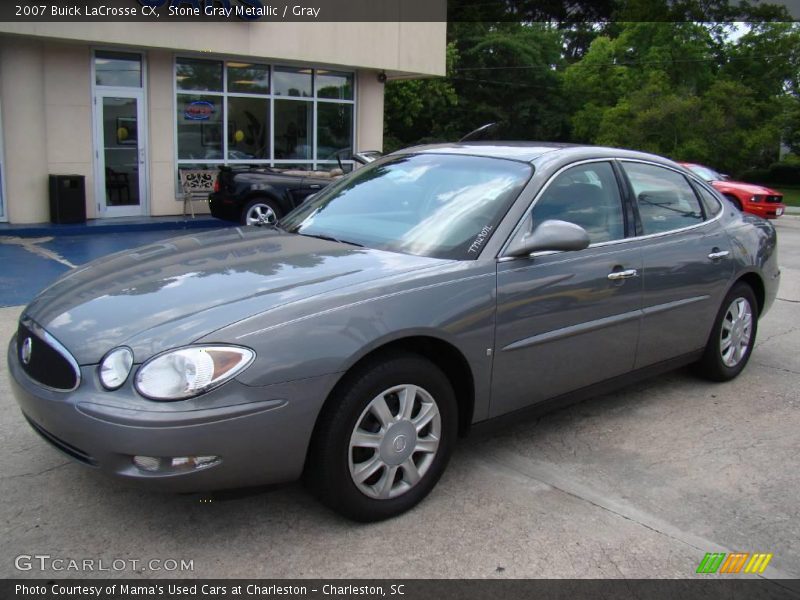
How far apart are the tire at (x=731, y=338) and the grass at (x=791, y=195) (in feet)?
82.7

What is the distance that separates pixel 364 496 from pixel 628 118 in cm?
2982

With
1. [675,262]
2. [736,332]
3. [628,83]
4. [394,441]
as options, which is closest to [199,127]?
[736,332]

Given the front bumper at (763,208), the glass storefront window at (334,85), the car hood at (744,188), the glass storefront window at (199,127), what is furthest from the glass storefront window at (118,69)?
the front bumper at (763,208)

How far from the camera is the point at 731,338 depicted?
17.2ft

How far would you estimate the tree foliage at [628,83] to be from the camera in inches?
1105

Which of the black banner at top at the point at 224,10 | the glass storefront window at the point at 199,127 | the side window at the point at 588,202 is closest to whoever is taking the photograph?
the side window at the point at 588,202

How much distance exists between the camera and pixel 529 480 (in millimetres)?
3719

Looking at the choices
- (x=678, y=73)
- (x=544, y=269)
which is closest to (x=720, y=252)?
(x=544, y=269)

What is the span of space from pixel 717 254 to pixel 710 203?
0.45 meters

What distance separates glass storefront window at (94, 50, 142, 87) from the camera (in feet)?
42.8

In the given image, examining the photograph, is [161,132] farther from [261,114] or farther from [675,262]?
[675,262]

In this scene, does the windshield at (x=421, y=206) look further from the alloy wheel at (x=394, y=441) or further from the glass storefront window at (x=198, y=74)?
the glass storefront window at (x=198, y=74)

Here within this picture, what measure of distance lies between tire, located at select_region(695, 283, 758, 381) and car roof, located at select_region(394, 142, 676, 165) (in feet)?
4.02

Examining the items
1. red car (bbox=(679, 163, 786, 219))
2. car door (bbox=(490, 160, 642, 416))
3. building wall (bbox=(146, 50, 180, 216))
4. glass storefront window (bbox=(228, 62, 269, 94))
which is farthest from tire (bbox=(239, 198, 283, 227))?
red car (bbox=(679, 163, 786, 219))
